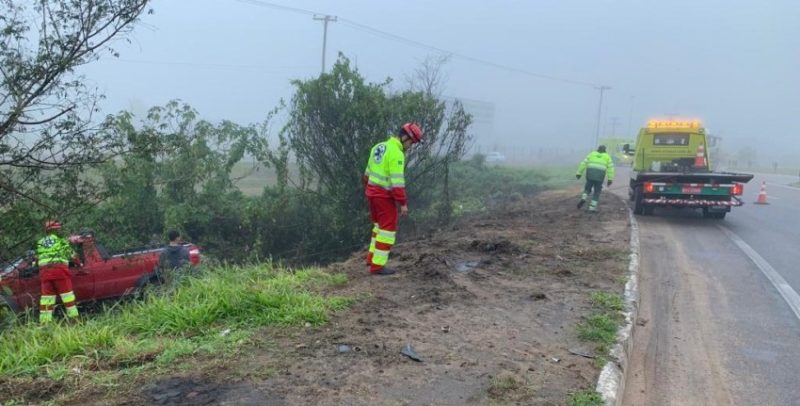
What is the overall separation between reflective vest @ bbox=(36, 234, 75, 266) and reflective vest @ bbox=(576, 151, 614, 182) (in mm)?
10312

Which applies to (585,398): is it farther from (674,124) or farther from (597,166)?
(674,124)

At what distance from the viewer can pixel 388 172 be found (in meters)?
6.28

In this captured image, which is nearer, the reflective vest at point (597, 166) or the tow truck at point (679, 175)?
the tow truck at point (679, 175)

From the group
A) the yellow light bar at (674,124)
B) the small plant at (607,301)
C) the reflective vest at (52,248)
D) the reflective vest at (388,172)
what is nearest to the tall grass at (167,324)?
the reflective vest at (52,248)

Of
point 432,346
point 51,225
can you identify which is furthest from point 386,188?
point 51,225

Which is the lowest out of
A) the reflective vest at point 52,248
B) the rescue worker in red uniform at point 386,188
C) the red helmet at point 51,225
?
the reflective vest at point 52,248

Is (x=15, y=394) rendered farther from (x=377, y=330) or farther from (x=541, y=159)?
(x=541, y=159)

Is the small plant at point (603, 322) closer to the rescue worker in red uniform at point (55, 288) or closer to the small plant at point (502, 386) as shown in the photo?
the small plant at point (502, 386)

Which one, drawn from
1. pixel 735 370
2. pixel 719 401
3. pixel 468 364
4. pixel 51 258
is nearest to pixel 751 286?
pixel 735 370

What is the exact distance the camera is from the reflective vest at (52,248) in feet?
18.9

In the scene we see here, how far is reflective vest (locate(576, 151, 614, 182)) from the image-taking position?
42.3 feet

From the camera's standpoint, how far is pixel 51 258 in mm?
6078

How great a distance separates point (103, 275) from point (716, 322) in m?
9.05

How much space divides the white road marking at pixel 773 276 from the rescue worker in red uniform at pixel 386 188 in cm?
450
